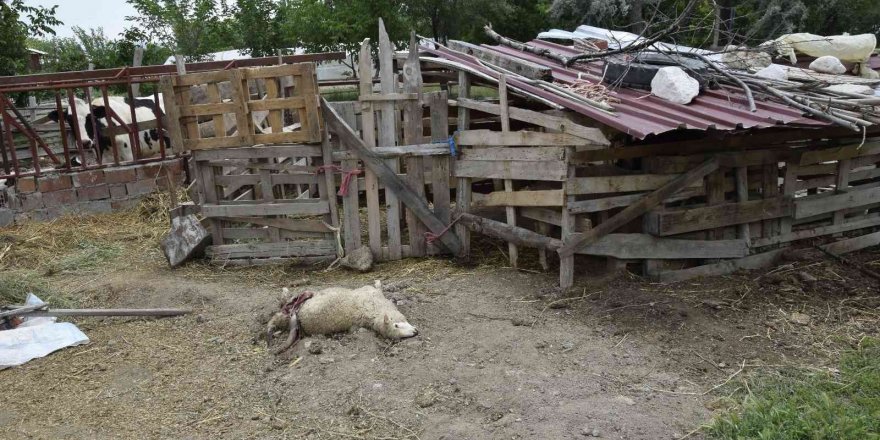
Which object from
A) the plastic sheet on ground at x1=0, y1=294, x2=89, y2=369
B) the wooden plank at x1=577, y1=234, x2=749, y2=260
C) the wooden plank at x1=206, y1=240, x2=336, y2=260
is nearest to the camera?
the plastic sheet on ground at x1=0, y1=294, x2=89, y2=369

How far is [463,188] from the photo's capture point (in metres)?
7.39

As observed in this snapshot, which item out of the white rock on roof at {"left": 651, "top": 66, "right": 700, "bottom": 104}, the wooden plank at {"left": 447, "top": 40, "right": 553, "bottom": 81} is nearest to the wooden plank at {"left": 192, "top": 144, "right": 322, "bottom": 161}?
the wooden plank at {"left": 447, "top": 40, "right": 553, "bottom": 81}

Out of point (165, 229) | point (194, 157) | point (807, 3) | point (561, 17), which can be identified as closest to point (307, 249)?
point (194, 157)

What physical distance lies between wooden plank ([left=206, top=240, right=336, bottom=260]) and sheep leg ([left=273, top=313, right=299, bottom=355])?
215 cm

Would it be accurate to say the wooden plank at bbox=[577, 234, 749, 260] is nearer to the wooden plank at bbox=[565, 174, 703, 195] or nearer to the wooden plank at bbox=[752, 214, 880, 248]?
the wooden plank at bbox=[565, 174, 703, 195]

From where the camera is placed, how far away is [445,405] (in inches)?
174

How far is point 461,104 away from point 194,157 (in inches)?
121

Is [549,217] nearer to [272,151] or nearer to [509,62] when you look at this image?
[509,62]

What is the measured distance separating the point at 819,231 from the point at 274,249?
19.4 ft

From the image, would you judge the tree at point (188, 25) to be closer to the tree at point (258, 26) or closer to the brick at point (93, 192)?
the tree at point (258, 26)

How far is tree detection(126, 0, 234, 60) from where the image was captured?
2211cm

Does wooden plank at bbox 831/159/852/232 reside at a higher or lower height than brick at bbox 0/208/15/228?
higher

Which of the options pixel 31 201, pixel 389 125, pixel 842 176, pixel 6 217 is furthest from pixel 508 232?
pixel 6 217

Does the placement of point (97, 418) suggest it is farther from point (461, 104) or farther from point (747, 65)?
point (747, 65)
